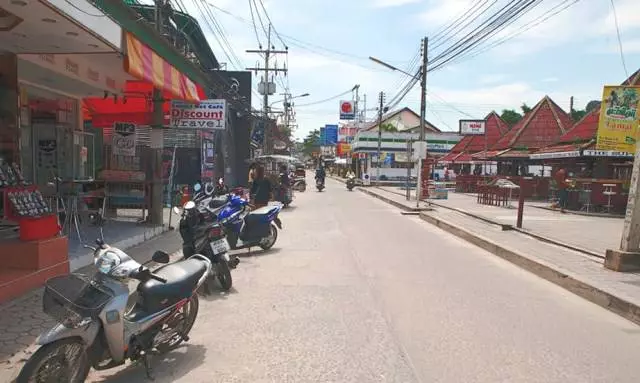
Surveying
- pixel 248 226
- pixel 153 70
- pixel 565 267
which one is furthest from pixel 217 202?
pixel 565 267

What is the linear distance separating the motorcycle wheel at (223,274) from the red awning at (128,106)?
257 inches

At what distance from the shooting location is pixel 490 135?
42.3 meters

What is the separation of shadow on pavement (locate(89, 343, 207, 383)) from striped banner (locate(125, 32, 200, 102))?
4843 mm

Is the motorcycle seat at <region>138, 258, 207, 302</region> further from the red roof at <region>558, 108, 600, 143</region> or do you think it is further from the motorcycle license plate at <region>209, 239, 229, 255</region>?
the red roof at <region>558, 108, 600, 143</region>

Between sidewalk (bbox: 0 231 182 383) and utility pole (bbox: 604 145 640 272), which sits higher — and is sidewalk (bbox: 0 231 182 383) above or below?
below

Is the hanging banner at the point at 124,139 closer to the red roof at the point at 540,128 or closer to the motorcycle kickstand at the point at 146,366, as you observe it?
the motorcycle kickstand at the point at 146,366

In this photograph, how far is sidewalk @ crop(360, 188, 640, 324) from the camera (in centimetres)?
709

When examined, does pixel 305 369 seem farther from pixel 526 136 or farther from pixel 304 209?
pixel 526 136

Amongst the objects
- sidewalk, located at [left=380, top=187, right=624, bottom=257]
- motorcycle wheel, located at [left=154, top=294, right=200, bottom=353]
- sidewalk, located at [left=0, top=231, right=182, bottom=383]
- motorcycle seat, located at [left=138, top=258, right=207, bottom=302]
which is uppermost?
motorcycle seat, located at [left=138, top=258, right=207, bottom=302]

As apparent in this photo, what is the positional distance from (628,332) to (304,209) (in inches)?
606

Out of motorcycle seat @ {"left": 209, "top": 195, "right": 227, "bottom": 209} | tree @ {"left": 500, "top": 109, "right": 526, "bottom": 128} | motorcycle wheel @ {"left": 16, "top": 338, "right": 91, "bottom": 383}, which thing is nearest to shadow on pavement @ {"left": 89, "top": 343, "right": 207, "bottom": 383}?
motorcycle wheel @ {"left": 16, "top": 338, "right": 91, "bottom": 383}

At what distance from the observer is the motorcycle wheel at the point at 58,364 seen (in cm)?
354

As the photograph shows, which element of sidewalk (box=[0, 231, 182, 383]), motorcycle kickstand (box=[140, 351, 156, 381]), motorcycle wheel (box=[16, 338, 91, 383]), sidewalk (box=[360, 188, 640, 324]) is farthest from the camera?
sidewalk (box=[360, 188, 640, 324])

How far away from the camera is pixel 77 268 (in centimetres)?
775
